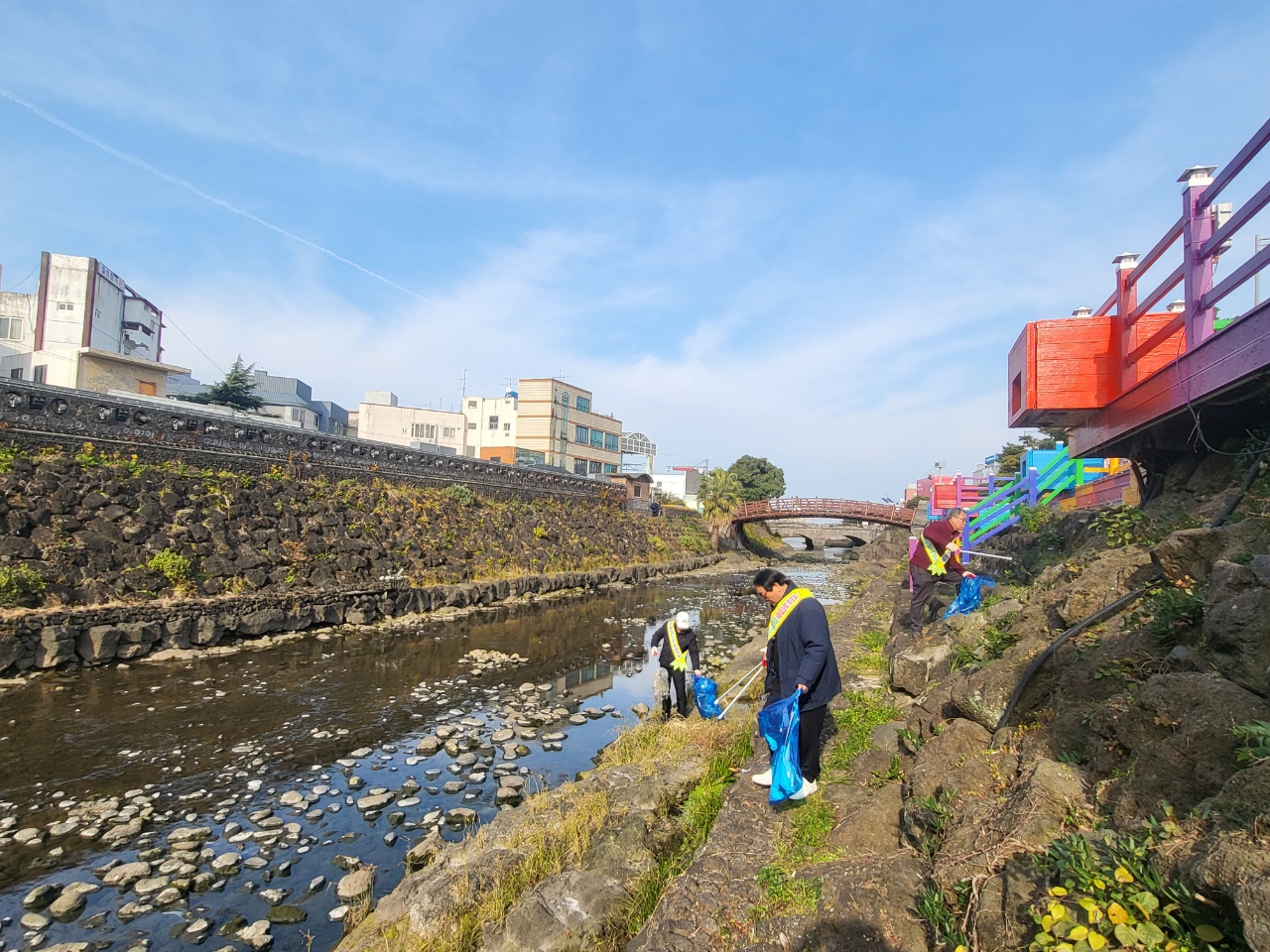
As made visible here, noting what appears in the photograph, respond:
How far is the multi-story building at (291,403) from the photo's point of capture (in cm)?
4156

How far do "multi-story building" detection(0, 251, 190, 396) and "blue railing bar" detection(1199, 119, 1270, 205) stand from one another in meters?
34.9

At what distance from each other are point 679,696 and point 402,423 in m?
49.6

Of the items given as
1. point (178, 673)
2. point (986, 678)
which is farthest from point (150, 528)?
point (986, 678)

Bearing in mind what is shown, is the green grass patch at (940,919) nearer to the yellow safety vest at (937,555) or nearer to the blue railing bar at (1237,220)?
the blue railing bar at (1237,220)

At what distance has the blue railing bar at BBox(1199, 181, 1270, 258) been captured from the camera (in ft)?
19.0

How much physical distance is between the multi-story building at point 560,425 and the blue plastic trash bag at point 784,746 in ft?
167

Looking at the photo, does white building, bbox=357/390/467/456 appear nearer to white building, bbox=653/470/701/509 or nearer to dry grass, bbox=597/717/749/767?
white building, bbox=653/470/701/509

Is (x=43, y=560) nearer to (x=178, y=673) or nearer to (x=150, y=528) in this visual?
(x=150, y=528)

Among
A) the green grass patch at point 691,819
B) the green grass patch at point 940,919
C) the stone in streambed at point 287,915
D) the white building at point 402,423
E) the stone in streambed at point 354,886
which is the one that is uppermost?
the white building at point 402,423

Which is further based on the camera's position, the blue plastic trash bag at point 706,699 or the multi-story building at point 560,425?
the multi-story building at point 560,425

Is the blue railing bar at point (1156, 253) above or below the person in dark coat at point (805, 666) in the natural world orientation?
above

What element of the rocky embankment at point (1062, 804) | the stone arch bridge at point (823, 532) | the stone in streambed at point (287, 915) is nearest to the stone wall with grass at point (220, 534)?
the stone in streambed at point (287, 915)

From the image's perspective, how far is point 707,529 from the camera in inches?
1978

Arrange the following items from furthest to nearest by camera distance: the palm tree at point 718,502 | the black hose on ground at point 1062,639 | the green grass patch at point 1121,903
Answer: the palm tree at point 718,502 → the black hose on ground at point 1062,639 → the green grass patch at point 1121,903
